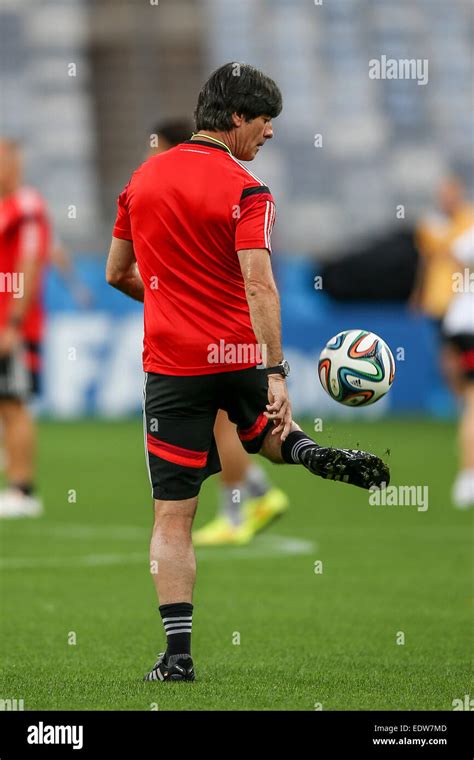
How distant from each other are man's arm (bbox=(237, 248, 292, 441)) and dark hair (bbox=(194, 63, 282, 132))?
1.85 ft

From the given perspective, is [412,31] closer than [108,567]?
No

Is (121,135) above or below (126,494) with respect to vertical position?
above

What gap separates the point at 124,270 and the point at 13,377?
5.25 meters

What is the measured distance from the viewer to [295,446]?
5.47m

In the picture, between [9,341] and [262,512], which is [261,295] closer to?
[262,512]

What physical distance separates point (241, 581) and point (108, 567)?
37.9 inches

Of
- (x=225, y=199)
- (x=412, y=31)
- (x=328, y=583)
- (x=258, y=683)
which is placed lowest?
(x=258, y=683)

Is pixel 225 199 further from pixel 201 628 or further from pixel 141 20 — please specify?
pixel 141 20

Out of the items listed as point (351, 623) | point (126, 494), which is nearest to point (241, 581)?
point (351, 623)

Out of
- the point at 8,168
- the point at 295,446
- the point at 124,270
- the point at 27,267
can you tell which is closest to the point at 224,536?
the point at 27,267

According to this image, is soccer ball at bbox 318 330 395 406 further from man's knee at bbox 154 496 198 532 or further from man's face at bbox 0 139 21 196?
man's face at bbox 0 139 21 196

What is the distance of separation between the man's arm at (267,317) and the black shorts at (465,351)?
20.9 feet

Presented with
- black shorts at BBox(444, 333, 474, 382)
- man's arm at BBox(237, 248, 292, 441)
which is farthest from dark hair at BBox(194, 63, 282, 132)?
black shorts at BBox(444, 333, 474, 382)

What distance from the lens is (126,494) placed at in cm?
1262
